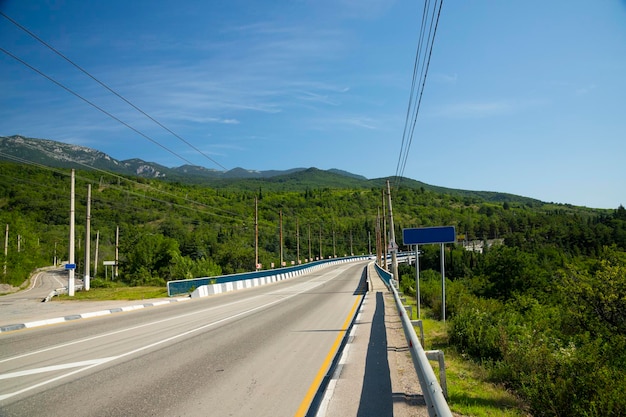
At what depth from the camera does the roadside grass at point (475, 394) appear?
19.9ft

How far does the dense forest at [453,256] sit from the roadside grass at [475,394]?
11.1 inches

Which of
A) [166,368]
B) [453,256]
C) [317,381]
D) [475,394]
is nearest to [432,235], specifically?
[475,394]

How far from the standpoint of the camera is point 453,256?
128 meters

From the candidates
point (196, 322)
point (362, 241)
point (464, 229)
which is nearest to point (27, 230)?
point (196, 322)

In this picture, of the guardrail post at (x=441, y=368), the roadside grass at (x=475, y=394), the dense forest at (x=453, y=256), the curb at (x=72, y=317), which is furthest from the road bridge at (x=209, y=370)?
the dense forest at (x=453, y=256)

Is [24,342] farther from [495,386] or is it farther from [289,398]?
[495,386]

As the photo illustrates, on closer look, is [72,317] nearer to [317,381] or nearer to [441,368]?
[317,381]

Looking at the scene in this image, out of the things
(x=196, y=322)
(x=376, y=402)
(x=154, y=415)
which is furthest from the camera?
(x=196, y=322)

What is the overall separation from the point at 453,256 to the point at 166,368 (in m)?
127

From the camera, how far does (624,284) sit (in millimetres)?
20547

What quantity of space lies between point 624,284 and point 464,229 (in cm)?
13457

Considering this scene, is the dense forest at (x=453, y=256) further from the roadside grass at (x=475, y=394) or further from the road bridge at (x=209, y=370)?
the road bridge at (x=209, y=370)

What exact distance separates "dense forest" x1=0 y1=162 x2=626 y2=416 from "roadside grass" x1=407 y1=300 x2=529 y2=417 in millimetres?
281

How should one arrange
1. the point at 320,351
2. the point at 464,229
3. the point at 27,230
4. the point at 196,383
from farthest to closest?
the point at 464,229
the point at 27,230
the point at 320,351
the point at 196,383
